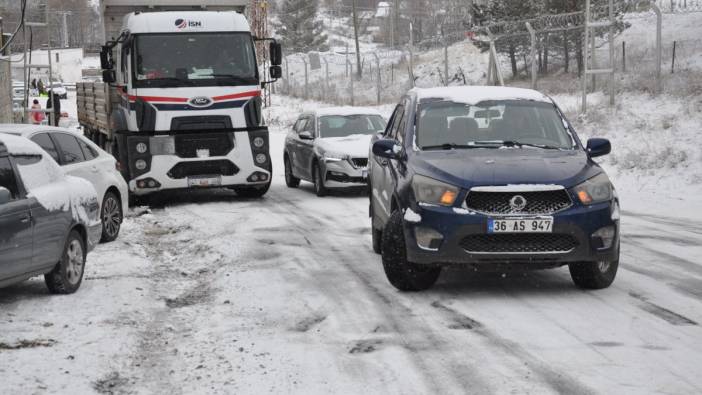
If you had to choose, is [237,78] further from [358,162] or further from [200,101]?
[358,162]

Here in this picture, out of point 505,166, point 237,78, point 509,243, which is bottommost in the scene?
point 509,243

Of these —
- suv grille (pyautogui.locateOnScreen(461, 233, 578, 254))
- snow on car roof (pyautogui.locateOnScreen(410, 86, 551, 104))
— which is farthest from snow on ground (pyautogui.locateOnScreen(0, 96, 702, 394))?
snow on car roof (pyautogui.locateOnScreen(410, 86, 551, 104))

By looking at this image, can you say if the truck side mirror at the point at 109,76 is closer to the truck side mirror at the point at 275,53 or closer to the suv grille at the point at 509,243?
the truck side mirror at the point at 275,53

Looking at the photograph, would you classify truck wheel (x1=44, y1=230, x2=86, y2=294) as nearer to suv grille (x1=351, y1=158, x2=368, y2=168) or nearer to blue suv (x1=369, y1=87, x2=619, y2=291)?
blue suv (x1=369, y1=87, x2=619, y2=291)

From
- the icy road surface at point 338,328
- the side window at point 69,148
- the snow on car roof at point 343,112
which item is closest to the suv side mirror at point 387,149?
the icy road surface at point 338,328

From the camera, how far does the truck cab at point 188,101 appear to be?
1669 cm

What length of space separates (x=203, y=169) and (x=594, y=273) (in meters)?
10.0

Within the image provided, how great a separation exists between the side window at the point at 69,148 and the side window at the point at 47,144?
7.2 inches

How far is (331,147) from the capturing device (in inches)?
695

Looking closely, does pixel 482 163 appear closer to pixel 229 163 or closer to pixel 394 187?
pixel 394 187

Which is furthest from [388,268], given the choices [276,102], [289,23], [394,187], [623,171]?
[289,23]

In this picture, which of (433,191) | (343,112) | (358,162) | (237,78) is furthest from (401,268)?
(343,112)

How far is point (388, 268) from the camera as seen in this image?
8.73 metres

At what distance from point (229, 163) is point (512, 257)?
32.7 ft
